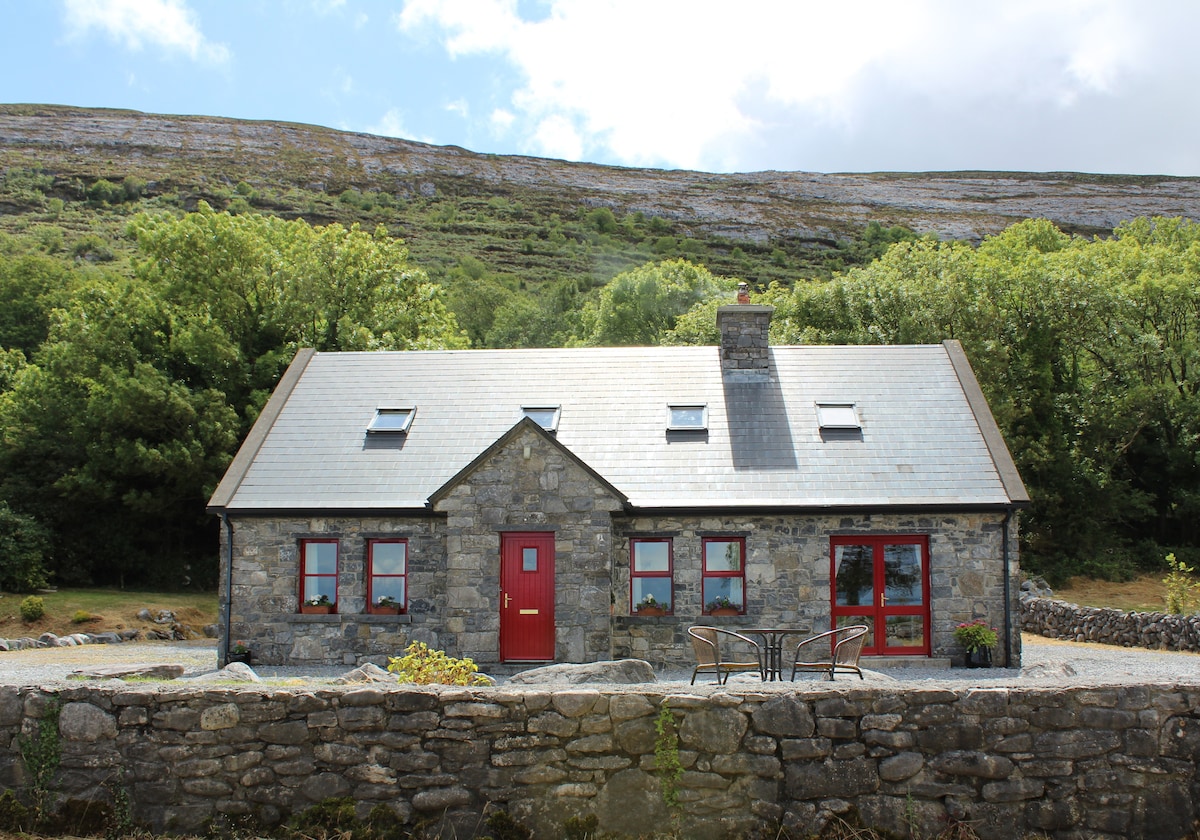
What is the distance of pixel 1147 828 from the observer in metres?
7.27

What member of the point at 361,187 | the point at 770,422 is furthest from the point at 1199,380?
the point at 361,187

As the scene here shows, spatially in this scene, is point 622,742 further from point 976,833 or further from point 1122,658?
point 1122,658

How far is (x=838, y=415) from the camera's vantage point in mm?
19594

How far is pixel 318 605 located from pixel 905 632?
977 centimetres

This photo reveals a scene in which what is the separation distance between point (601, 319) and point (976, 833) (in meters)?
46.2

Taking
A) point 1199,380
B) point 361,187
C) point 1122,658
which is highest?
point 361,187

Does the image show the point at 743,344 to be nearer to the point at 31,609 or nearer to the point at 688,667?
the point at 688,667

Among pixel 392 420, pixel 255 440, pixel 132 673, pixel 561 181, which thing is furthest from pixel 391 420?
pixel 561 181

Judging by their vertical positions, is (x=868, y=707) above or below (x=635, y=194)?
below

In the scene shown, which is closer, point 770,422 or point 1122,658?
point 1122,658

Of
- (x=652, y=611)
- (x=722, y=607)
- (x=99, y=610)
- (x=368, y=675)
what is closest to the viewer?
(x=368, y=675)

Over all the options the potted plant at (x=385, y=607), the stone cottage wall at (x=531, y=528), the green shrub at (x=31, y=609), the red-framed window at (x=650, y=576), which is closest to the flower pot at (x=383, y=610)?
the potted plant at (x=385, y=607)

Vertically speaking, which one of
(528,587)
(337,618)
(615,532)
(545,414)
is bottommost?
(337,618)

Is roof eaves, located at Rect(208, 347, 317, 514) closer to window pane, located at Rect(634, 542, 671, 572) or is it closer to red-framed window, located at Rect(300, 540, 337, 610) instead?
red-framed window, located at Rect(300, 540, 337, 610)
